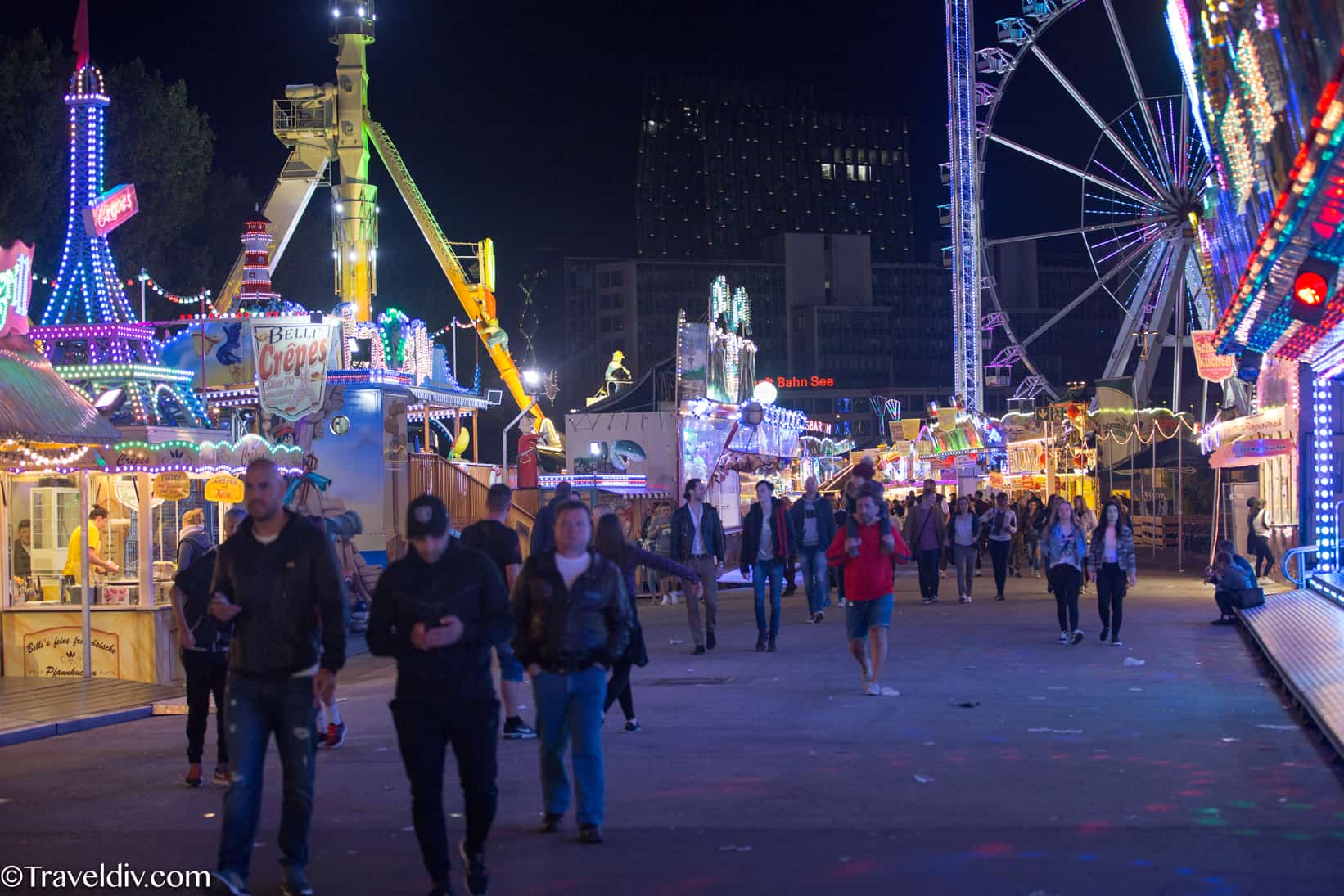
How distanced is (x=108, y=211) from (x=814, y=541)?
10.1 meters

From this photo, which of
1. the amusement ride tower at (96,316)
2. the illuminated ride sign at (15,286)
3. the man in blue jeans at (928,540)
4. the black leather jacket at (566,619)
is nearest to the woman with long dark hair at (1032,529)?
the man in blue jeans at (928,540)

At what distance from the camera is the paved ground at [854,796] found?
245 inches

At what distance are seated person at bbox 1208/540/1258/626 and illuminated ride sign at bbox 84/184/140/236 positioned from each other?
14.5 m

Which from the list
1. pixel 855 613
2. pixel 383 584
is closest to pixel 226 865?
pixel 383 584

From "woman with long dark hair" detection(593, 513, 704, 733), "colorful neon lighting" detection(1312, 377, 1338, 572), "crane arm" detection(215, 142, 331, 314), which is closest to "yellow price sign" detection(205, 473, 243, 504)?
"woman with long dark hair" detection(593, 513, 704, 733)

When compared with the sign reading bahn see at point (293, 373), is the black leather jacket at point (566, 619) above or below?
below

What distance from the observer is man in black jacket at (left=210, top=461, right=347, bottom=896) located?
5.91 m

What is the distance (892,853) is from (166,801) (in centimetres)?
428

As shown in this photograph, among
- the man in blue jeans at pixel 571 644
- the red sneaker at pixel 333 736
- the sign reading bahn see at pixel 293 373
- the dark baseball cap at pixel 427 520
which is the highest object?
the sign reading bahn see at pixel 293 373

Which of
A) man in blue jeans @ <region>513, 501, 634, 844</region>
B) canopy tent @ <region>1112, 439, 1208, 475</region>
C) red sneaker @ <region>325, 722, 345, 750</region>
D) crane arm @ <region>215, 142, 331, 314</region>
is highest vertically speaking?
crane arm @ <region>215, 142, 331, 314</region>

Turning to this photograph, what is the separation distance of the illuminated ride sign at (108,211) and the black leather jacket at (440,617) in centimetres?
1395

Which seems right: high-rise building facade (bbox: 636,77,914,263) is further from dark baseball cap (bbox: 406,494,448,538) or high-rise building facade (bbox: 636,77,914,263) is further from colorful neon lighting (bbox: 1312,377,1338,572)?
dark baseball cap (bbox: 406,494,448,538)

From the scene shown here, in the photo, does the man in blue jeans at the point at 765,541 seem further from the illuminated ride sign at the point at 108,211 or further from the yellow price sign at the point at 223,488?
the illuminated ride sign at the point at 108,211

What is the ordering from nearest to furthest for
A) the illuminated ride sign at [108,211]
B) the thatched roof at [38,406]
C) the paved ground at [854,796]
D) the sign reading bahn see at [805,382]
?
the paved ground at [854,796]
the thatched roof at [38,406]
the illuminated ride sign at [108,211]
the sign reading bahn see at [805,382]
